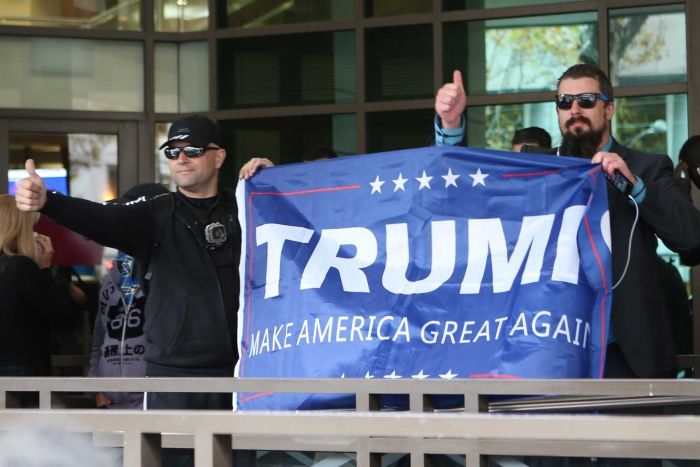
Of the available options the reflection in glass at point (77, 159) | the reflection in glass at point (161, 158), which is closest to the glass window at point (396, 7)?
the reflection in glass at point (161, 158)

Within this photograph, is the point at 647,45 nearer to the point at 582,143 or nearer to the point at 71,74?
the point at 582,143

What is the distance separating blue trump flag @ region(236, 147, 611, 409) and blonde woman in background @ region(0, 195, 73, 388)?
1.56 meters

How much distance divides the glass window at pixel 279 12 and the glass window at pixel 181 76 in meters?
0.29

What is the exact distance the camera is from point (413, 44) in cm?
892

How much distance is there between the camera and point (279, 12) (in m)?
9.24

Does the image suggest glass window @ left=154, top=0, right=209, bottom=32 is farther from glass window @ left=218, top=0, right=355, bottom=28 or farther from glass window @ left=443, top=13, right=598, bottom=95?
glass window @ left=443, top=13, right=598, bottom=95

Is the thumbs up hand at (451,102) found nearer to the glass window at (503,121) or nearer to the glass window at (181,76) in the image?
the glass window at (503,121)

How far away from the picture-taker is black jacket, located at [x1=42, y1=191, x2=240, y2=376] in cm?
516

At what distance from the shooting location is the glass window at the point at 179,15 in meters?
9.45

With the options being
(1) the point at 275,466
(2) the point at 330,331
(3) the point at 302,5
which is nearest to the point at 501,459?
(1) the point at 275,466

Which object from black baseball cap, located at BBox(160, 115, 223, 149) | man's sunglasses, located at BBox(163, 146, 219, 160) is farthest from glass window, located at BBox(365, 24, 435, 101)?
man's sunglasses, located at BBox(163, 146, 219, 160)

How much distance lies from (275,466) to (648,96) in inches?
229

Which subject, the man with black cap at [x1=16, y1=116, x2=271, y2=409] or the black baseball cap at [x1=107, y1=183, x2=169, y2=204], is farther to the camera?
the black baseball cap at [x1=107, y1=183, x2=169, y2=204]

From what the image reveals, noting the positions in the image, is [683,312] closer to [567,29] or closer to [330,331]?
[567,29]
